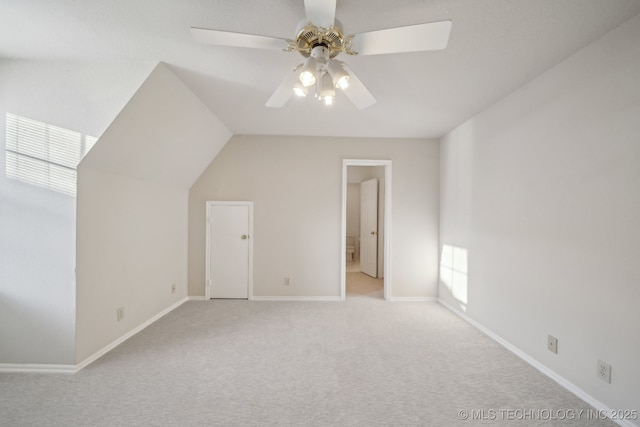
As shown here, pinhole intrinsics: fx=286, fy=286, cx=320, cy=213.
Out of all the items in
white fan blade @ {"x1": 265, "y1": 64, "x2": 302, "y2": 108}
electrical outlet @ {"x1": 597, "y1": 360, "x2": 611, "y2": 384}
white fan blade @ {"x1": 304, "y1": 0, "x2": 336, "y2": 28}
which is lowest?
electrical outlet @ {"x1": 597, "y1": 360, "x2": 611, "y2": 384}

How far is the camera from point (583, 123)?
6.74ft

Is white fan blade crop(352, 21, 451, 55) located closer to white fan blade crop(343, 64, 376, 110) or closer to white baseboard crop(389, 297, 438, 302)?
white fan blade crop(343, 64, 376, 110)

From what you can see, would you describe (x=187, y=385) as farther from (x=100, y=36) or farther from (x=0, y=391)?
(x=100, y=36)

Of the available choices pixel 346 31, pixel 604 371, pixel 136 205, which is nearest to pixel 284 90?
pixel 346 31

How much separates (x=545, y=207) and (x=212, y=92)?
3.22 meters

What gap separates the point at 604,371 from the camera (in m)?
1.88

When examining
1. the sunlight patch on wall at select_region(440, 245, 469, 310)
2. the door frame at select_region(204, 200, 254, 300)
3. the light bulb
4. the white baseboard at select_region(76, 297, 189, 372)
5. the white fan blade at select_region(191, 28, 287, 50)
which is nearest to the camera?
the white fan blade at select_region(191, 28, 287, 50)

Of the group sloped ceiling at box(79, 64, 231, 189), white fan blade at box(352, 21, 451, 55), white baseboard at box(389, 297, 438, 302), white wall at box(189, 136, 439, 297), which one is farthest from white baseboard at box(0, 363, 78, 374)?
white baseboard at box(389, 297, 438, 302)

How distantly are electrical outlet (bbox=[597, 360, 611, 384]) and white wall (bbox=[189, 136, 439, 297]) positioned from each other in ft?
8.09

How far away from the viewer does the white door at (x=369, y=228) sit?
6.15 metres

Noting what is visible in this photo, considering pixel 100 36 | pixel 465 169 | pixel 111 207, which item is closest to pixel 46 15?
pixel 100 36

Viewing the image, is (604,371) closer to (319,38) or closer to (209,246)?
(319,38)

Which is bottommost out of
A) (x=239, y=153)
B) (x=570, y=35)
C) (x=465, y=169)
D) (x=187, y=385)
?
(x=187, y=385)

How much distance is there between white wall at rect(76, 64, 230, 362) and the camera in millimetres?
2422
